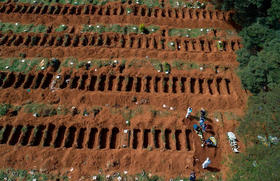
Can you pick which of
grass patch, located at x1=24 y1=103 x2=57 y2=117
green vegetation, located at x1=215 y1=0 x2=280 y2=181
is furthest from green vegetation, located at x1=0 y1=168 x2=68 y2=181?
green vegetation, located at x1=215 y1=0 x2=280 y2=181

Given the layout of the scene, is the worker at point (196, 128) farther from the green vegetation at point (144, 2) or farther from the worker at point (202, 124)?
the green vegetation at point (144, 2)

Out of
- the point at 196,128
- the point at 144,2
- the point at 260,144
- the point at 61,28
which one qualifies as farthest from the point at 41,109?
the point at 260,144

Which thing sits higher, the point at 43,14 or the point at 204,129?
the point at 43,14

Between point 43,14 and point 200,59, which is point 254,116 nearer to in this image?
point 200,59

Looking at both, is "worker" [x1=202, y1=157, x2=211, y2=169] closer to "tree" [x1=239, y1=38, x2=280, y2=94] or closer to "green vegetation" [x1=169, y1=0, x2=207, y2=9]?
"tree" [x1=239, y1=38, x2=280, y2=94]

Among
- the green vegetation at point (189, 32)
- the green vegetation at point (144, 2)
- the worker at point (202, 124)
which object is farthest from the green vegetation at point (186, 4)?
the worker at point (202, 124)

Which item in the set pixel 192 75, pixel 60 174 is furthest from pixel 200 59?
pixel 60 174
